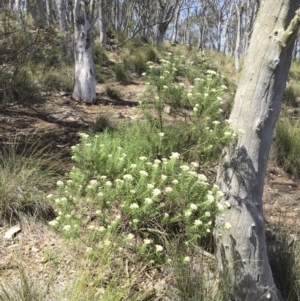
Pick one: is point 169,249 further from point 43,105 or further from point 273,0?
point 43,105

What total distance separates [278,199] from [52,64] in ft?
18.8

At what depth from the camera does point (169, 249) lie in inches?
99.9

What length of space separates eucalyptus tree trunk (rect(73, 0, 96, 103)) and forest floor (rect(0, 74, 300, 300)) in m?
0.21

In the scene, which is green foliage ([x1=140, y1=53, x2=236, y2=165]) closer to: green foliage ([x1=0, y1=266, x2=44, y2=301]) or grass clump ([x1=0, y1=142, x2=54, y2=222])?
grass clump ([x1=0, y1=142, x2=54, y2=222])

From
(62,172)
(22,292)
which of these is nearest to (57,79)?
(62,172)

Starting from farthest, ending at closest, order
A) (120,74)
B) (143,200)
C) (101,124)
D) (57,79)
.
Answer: (120,74), (57,79), (101,124), (143,200)

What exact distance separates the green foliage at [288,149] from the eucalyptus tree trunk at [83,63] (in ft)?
11.5

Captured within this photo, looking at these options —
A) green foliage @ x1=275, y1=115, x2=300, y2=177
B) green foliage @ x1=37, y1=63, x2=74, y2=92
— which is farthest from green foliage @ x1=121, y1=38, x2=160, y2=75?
green foliage @ x1=275, y1=115, x2=300, y2=177

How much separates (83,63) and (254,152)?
4984 mm

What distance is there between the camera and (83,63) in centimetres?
679

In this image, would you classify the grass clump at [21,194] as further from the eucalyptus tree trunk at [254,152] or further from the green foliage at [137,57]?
the green foliage at [137,57]

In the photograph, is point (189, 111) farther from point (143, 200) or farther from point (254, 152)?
point (143, 200)

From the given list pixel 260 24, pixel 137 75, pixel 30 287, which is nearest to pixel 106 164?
pixel 30 287

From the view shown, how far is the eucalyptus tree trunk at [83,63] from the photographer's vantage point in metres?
6.66
